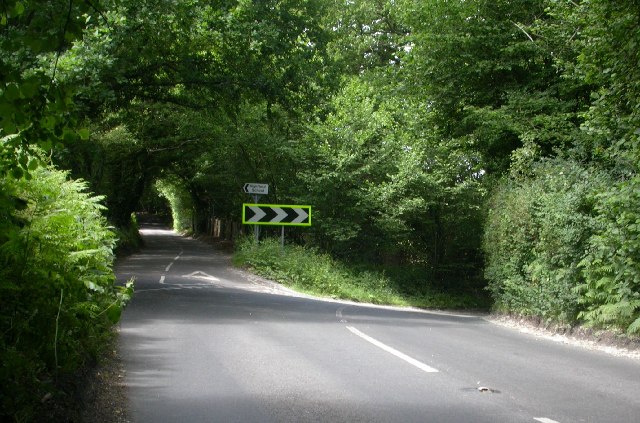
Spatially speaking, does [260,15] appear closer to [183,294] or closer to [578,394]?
[183,294]

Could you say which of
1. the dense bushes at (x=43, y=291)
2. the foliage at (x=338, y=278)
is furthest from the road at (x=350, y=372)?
the foliage at (x=338, y=278)

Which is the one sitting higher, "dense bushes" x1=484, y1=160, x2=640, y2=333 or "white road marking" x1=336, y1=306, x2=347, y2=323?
"dense bushes" x1=484, y1=160, x2=640, y2=333

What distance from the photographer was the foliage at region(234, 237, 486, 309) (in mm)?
22328

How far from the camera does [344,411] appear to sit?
5754 mm

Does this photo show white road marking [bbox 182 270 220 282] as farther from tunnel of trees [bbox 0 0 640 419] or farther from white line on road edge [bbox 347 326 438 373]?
white line on road edge [bbox 347 326 438 373]

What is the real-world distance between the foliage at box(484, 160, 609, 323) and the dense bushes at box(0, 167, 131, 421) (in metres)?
9.88

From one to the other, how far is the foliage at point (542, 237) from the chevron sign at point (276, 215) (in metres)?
8.41

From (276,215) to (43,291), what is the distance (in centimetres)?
1887

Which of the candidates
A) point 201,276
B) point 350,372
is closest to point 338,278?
point 201,276

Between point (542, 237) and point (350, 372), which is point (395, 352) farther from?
point (542, 237)

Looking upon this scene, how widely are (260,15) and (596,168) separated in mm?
10290

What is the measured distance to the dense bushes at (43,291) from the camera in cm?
429

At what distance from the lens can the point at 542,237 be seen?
46.0 feet

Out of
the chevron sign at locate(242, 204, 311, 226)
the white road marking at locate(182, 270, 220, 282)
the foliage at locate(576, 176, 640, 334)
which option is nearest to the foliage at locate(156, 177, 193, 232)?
the chevron sign at locate(242, 204, 311, 226)
